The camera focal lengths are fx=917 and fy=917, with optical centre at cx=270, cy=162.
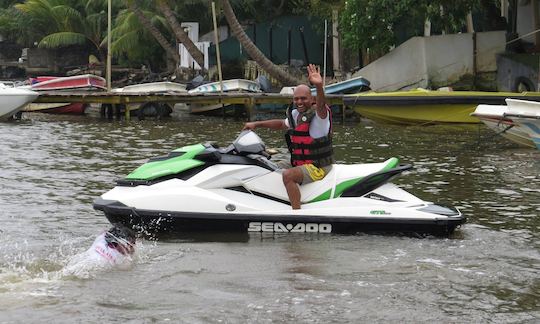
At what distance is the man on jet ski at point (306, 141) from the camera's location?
28.8ft

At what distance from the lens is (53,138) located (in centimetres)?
2006

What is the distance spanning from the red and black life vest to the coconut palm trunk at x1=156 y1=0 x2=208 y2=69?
22.4 m

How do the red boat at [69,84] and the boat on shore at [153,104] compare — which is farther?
the red boat at [69,84]

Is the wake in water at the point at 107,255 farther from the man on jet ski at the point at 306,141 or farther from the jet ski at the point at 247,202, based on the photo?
the man on jet ski at the point at 306,141

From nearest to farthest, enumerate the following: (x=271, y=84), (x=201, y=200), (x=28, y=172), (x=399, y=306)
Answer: (x=399, y=306) < (x=201, y=200) < (x=28, y=172) < (x=271, y=84)

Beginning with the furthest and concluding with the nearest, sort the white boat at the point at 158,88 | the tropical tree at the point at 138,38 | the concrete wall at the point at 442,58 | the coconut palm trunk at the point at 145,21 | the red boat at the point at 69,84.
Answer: the tropical tree at the point at 138,38 → the coconut palm trunk at the point at 145,21 → the red boat at the point at 69,84 → the white boat at the point at 158,88 → the concrete wall at the point at 442,58

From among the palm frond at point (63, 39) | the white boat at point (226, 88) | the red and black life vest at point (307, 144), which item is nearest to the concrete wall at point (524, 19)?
the white boat at point (226, 88)

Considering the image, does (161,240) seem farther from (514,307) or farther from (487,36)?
(487,36)

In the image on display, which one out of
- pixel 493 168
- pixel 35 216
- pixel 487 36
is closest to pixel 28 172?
pixel 35 216

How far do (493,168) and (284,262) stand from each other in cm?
748

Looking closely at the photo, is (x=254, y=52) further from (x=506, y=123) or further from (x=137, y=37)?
(x=506, y=123)

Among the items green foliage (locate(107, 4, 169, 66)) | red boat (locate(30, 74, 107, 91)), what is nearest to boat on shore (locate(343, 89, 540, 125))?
red boat (locate(30, 74, 107, 91))

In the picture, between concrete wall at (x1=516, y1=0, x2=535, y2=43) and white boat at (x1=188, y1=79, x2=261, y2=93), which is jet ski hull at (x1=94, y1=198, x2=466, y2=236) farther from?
concrete wall at (x1=516, y1=0, x2=535, y2=43)

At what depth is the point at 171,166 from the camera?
352 inches
